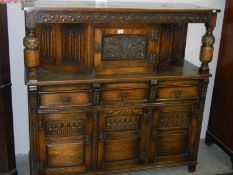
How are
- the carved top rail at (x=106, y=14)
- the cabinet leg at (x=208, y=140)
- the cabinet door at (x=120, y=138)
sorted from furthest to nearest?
the cabinet leg at (x=208, y=140)
the cabinet door at (x=120, y=138)
the carved top rail at (x=106, y=14)

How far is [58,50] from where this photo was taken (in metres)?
2.61

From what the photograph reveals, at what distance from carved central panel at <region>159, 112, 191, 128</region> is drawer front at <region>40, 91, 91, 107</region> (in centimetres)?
64

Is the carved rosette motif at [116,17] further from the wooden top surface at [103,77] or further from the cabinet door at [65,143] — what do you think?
the cabinet door at [65,143]

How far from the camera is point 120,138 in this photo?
270cm

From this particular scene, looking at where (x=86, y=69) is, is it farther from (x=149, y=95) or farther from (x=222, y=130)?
(x=222, y=130)

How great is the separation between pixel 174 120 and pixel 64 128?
882 millimetres

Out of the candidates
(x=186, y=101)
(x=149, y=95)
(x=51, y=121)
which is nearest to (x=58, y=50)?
(x=51, y=121)

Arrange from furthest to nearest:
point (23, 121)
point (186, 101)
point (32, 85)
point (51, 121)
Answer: point (23, 121) → point (186, 101) → point (51, 121) → point (32, 85)

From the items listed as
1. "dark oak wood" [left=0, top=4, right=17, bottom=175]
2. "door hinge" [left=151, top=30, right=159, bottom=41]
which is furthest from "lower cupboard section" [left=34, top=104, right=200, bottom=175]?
"door hinge" [left=151, top=30, right=159, bottom=41]

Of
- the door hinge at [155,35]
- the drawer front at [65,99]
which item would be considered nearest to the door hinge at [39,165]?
the drawer front at [65,99]

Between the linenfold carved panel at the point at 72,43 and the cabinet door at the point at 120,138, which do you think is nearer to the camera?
the linenfold carved panel at the point at 72,43

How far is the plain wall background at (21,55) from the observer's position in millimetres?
2756

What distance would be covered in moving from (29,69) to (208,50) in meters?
1.33

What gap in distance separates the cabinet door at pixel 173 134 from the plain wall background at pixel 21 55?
71 centimetres
